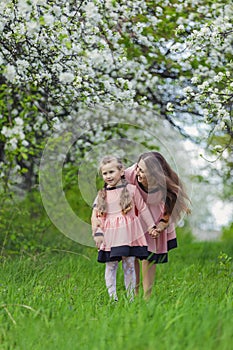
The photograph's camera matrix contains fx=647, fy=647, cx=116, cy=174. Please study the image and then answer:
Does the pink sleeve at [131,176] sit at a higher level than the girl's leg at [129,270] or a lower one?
higher

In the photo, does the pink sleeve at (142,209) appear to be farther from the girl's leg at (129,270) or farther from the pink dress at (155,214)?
the girl's leg at (129,270)

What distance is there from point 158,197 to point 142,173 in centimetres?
25

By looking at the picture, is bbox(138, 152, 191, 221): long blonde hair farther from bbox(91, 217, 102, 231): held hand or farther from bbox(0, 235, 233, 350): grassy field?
bbox(0, 235, 233, 350): grassy field

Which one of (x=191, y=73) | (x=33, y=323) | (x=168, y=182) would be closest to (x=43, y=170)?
(x=191, y=73)

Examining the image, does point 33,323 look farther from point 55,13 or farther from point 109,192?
point 55,13

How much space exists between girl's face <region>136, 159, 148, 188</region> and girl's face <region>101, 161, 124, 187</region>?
0.58ft

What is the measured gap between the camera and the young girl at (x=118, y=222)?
4.84 m

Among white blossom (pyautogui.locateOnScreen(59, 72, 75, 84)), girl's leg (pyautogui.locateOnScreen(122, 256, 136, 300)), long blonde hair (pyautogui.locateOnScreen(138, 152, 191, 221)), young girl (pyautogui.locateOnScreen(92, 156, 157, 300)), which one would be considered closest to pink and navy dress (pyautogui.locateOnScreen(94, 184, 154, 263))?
young girl (pyautogui.locateOnScreen(92, 156, 157, 300))

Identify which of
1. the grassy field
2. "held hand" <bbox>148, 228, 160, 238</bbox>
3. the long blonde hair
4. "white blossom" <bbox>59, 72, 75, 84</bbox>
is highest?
"white blossom" <bbox>59, 72, 75, 84</bbox>

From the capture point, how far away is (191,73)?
8609mm

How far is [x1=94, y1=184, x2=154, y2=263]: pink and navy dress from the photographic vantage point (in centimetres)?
483

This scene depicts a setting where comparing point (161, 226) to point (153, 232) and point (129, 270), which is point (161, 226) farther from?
point (129, 270)

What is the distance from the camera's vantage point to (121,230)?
190 inches

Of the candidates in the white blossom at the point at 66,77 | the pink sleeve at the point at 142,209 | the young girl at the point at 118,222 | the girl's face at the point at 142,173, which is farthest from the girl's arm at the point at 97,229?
the white blossom at the point at 66,77
